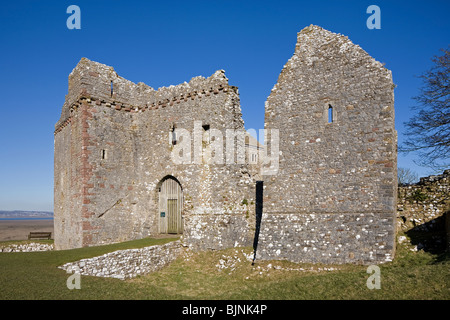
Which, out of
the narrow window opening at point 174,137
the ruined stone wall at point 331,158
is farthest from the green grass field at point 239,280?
the narrow window opening at point 174,137

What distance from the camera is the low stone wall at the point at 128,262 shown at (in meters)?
13.7

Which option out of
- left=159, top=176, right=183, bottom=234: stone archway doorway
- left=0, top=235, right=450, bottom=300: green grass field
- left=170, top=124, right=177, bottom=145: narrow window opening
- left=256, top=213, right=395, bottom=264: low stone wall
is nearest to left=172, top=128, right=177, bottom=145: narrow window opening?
left=170, top=124, right=177, bottom=145: narrow window opening

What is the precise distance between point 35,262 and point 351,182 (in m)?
12.1

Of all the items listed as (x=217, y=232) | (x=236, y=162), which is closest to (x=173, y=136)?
(x=236, y=162)

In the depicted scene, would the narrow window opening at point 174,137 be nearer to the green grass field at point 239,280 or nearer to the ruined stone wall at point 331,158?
the green grass field at point 239,280

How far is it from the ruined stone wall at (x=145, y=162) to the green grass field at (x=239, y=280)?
7.43ft

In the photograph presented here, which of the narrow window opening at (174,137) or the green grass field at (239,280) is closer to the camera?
the green grass field at (239,280)

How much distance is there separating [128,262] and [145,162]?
265 inches

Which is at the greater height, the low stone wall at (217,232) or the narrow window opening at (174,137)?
the narrow window opening at (174,137)

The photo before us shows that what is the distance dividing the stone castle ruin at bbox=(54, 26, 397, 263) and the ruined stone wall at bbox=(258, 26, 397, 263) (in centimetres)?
4

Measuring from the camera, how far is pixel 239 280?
560 inches

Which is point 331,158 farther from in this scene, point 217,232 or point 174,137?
point 174,137
